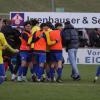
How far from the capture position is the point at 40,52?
18078mm

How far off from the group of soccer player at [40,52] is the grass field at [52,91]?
1.89ft

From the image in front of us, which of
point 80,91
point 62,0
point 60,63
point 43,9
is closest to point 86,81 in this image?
point 60,63

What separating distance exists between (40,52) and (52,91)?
100 inches

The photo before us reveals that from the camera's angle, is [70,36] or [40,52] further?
[70,36]

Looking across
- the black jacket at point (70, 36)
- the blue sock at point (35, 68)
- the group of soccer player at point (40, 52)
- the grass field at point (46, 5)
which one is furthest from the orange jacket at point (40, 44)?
the grass field at point (46, 5)

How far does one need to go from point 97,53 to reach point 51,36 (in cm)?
1027

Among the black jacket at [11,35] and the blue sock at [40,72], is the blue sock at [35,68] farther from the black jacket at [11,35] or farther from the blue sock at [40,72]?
the black jacket at [11,35]

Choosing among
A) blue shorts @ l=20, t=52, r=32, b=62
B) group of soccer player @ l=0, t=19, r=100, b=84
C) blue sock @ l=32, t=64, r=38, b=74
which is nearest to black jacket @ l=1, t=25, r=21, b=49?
group of soccer player @ l=0, t=19, r=100, b=84

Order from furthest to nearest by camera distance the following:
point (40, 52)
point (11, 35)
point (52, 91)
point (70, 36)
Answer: point (70, 36) < point (11, 35) < point (40, 52) < point (52, 91)

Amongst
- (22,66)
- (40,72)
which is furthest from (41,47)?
(22,66)

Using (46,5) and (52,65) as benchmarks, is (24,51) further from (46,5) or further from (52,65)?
(46,5)

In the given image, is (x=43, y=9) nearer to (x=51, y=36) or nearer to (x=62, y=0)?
(x=62, y=0)

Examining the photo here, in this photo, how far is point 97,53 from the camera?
92.9ft

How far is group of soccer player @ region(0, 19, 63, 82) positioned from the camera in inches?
713
